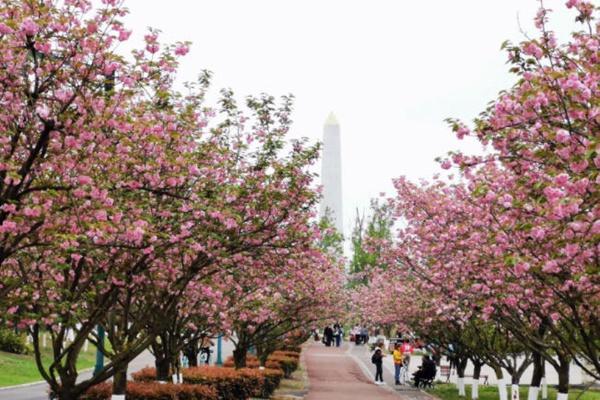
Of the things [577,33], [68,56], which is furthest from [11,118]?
[577,33]

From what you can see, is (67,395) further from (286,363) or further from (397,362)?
(397,362)

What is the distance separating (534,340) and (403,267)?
5.76 meters

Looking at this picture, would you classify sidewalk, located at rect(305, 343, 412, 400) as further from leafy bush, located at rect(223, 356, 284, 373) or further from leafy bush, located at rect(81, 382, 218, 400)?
leafy bush, located at rect(81, 382, 218, 400)

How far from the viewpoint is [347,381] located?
34.9m

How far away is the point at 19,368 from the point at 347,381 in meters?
13.1

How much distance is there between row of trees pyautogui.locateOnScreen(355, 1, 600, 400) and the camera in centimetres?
783

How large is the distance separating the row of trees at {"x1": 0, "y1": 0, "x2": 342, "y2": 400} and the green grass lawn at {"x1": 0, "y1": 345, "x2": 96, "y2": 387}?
13960 millimetres

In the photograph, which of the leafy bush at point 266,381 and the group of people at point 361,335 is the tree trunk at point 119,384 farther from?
the group of people at point 361,335

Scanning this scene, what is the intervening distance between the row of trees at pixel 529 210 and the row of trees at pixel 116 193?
117 inches

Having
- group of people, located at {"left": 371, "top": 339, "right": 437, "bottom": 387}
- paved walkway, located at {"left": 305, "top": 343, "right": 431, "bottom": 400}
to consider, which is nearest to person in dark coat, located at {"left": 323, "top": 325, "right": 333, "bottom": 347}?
paved walkway, located at {"left": 305, "top": 343, "right": 431, "bottom": 400}

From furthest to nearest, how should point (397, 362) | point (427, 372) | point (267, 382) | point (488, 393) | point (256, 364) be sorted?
point (397, 362) < point (427, 372) < point (488, 393) < point (256, 364) < point (267, 382)

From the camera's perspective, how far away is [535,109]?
8859 mm

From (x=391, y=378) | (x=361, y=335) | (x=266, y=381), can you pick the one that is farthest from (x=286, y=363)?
(x=361, y=335)

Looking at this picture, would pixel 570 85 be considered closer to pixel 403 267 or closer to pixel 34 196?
pixel 34 196
